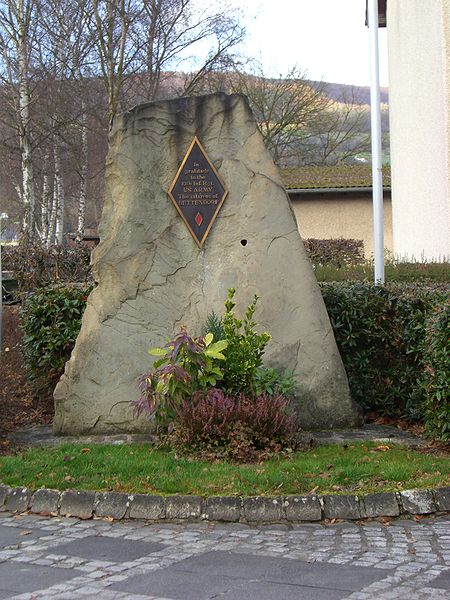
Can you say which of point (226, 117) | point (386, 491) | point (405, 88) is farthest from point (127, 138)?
point (405, 88)

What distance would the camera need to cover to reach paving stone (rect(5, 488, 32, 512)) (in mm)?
7328

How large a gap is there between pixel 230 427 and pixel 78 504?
1624 millimetres

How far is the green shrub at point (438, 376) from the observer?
820cm

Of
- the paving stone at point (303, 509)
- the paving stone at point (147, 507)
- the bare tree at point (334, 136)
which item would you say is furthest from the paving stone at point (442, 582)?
the bare tree at point (334, 136)

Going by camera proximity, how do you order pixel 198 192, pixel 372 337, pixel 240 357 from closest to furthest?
pixel 240 357, pixel 198 192, pixel 372 337

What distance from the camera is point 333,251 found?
27.1 metres

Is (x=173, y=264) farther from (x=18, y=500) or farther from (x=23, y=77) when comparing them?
(x=23, y=77)

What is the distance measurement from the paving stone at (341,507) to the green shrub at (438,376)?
1.80m

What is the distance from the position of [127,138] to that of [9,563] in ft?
17.5

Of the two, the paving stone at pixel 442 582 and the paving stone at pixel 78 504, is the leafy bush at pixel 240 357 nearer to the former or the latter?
the paving stone at pixel 78 504

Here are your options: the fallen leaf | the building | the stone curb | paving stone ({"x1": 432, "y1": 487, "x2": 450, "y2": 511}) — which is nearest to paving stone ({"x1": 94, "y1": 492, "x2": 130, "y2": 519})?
the stone curb

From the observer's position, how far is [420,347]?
9219 mm

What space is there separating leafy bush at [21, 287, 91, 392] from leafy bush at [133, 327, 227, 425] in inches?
95.7

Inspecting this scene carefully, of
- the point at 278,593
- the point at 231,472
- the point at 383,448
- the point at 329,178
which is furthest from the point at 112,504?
the point at 329,178
